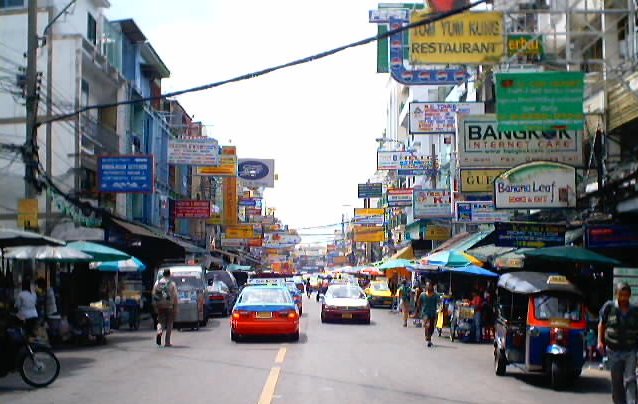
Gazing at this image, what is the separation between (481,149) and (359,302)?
1107 centimetres

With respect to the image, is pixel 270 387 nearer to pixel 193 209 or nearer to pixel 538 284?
pixel 538 284

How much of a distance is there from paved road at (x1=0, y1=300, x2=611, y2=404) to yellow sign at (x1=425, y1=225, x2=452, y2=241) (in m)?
22.1

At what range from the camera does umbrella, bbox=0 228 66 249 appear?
15.1m

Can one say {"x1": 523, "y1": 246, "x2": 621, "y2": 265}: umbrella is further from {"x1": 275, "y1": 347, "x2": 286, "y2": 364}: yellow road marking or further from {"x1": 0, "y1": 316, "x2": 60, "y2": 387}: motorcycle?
{"x1": 0, "y1": 316, "x2": 60, "y2": 387}: motorcycle

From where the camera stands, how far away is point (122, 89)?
119 feet

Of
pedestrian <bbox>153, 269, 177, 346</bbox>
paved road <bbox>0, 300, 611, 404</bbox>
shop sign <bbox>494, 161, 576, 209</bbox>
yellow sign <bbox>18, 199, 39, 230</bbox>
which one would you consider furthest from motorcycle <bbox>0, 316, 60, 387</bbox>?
shop sign <bbox>494, 161, 576, 209</bbox>

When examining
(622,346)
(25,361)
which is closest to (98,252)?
(25,361)

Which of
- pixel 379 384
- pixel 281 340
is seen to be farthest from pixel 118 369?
pixel 281 340

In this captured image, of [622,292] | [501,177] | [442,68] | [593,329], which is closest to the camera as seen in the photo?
[622,292]

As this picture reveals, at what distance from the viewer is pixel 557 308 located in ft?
45.5

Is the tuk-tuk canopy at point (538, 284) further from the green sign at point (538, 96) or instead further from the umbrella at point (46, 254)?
the umbrella at point (46, 254)

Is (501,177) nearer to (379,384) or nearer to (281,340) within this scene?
(281,340)

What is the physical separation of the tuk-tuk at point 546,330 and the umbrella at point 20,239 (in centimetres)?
900

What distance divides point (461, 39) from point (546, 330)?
226 inches
